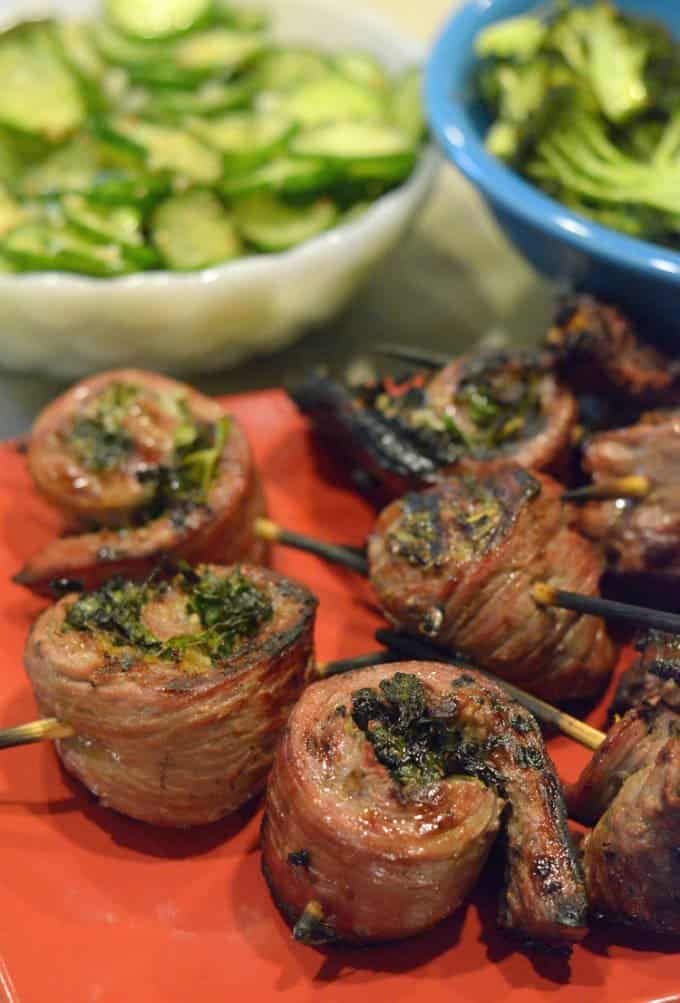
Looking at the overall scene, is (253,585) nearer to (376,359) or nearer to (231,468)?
(231,468)

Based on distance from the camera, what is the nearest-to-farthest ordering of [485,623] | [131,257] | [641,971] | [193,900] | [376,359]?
1. [641,971]
2. [193,900]
3. [485,623]
4. [131,257]
5. [376,359]

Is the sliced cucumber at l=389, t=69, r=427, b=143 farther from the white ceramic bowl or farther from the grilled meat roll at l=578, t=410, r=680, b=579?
the grilled meat roll at l=578, t=410, r=680, b=579

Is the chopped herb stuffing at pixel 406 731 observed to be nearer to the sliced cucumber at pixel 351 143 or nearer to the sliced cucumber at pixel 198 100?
the sliced cucumber at pixel 351 143

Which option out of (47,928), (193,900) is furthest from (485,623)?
(47,928)

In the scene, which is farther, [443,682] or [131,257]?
[131,257]

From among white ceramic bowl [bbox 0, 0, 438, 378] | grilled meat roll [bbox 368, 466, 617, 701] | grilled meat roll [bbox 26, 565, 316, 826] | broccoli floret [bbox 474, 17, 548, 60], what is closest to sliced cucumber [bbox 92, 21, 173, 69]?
white ceramic bowl [bbox 0, 0, 438, 378]

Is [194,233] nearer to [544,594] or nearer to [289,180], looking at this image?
[289,180]

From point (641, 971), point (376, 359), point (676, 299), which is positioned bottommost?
point (376, 359)

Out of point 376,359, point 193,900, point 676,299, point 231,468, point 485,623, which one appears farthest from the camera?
point 376,359
